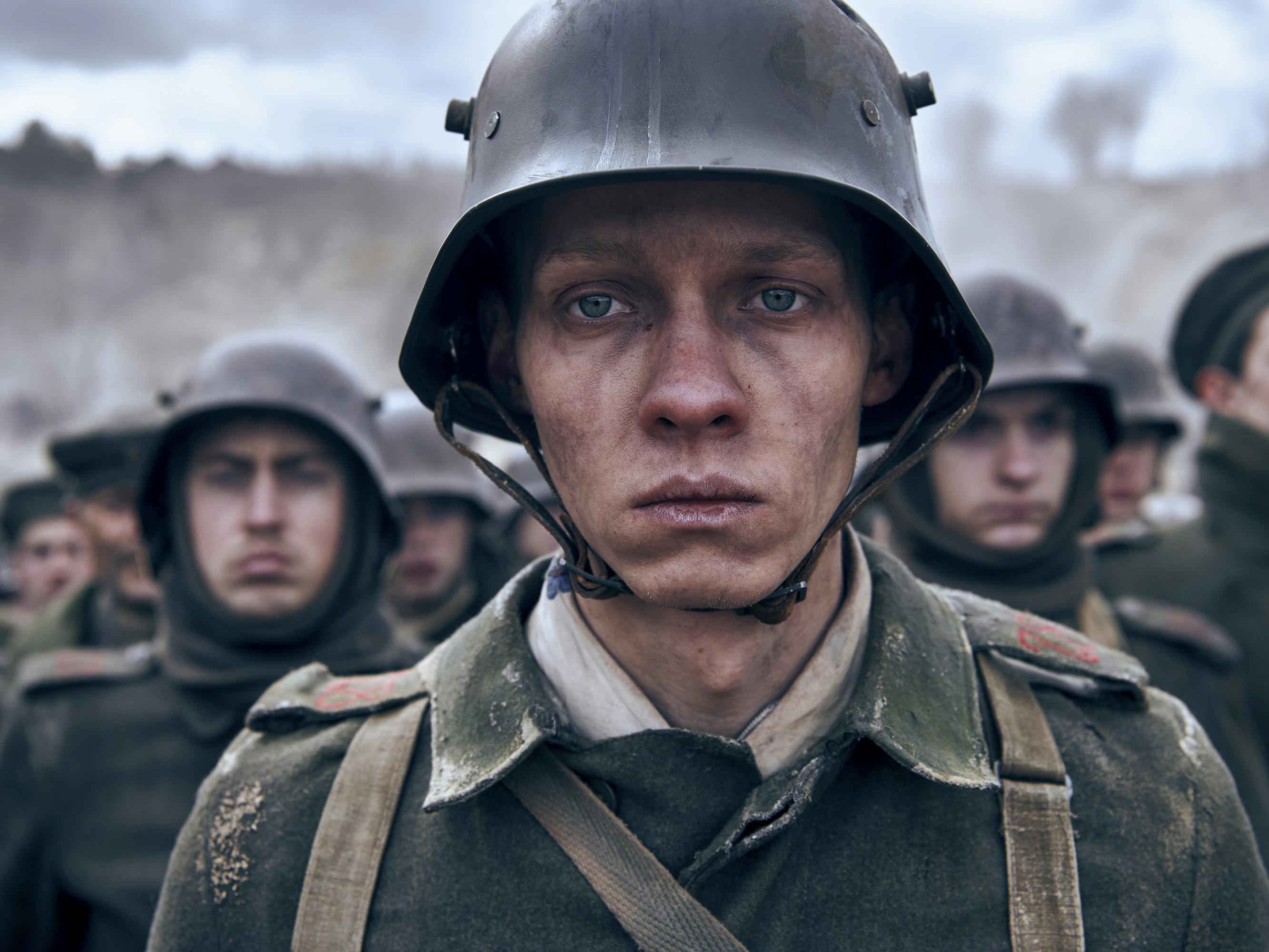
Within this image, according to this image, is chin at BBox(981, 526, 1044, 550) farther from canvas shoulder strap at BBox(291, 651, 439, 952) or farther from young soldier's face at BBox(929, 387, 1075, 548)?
canvas shoulder strap at BBox(291, 651, 439, 952)

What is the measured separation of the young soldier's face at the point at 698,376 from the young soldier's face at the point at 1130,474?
5.03m

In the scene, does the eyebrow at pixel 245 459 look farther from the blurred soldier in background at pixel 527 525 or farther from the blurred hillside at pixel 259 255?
the blurred hillside at pixel 259 255

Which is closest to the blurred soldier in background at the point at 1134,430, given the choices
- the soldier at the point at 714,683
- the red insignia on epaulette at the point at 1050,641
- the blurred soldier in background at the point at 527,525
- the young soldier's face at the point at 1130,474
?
the young soldier's face at the point at 1130,474

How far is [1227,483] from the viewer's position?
4703mm

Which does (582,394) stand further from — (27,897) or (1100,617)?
(1100,617)

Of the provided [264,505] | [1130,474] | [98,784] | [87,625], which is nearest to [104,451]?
[87,625]

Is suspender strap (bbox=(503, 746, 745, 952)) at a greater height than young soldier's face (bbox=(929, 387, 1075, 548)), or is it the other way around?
young soldier's face (bbox=(929, 387, 1075, 548))

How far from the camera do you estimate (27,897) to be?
3.26 m

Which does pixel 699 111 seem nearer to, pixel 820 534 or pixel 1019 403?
pixel 820 534

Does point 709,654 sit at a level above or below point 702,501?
below

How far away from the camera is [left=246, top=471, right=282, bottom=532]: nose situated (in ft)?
12.3

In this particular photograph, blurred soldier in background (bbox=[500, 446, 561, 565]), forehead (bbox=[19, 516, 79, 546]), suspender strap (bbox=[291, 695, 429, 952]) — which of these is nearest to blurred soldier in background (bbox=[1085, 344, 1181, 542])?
blurred soldier in background (bbox=[500, 446, 561, 565])

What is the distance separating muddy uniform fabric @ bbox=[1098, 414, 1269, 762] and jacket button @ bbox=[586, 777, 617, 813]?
11.0 feet

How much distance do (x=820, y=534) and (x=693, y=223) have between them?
0.55 metres
